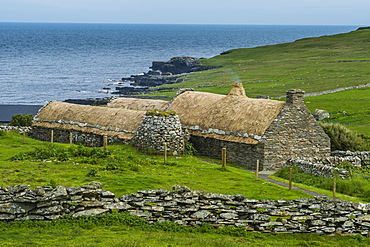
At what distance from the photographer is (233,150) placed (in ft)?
118

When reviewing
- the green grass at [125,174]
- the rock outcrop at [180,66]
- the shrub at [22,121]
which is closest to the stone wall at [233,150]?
the green grass at [125,174]

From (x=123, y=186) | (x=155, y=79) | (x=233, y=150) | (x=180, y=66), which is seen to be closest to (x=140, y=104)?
(x=233, y=150)

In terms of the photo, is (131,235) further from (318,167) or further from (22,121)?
(22,121)

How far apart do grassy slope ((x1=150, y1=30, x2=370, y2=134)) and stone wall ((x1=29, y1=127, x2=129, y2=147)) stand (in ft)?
80.6

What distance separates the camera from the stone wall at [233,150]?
34.6 meters

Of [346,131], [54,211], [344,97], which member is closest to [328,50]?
[344,97]

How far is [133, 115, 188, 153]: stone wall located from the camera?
34.9m

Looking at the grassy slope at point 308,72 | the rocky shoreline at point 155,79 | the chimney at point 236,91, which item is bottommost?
the rocky shoreline at point 155,79

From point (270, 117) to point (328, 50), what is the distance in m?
123

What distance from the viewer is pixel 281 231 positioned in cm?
1859

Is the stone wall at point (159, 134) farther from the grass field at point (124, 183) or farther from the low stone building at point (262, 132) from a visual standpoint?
the low stone building at point (262, 132)

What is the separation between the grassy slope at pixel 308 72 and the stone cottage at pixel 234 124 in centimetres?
1700

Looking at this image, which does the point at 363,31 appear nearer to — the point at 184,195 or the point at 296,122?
the point at 296,122

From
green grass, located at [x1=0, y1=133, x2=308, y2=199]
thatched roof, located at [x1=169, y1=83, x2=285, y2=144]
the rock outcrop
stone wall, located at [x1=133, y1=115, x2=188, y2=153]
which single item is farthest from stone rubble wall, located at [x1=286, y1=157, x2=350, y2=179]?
the rock outcrop
